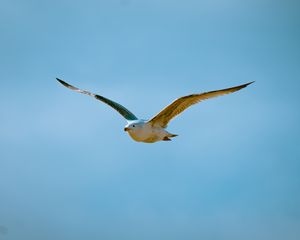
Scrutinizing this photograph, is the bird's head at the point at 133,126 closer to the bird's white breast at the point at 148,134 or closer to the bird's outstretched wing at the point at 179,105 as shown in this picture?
the bird's white breast at the point at 148,134

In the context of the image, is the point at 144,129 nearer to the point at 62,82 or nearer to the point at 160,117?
the point at 160,117

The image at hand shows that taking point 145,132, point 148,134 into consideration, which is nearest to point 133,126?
point 145,132

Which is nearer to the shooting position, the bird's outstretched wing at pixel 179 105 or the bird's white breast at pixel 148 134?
the bird's outstretched wing at pixel 179 105

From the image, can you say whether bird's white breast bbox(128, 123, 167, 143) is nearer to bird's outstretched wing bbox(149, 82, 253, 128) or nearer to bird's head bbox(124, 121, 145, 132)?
bird's head bbox(124, 121, 145, 132)

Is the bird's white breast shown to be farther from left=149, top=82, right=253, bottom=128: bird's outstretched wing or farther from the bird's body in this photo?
left=149, top=82, right=253, bottom=128: bird's outstretched wing

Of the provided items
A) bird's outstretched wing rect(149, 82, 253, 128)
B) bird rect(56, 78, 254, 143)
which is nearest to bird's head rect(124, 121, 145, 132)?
bird rect(56, 78, 254, 143)

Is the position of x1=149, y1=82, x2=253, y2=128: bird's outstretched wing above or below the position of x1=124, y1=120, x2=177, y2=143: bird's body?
above

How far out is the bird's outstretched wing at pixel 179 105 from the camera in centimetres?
1852

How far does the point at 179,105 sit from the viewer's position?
1912cm

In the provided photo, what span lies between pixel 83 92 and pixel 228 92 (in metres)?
6.40

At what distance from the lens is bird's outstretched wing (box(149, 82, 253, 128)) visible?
18516 mm

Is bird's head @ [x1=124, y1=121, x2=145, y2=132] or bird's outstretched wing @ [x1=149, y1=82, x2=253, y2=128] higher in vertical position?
bird's outstretched wing @ [x1=149, y1=82, x2=253, y2=128]

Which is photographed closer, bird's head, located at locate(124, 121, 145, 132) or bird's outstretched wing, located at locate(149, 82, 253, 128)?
bird's outstretched wing, located at locate(149, 82, 253, 128)

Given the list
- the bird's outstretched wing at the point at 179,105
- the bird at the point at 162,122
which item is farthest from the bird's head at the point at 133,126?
the bird's outstretched wing at the point at 179,105
